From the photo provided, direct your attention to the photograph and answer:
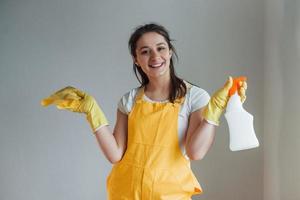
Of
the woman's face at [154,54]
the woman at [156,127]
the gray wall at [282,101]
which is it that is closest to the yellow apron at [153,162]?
the woman at [156,127]

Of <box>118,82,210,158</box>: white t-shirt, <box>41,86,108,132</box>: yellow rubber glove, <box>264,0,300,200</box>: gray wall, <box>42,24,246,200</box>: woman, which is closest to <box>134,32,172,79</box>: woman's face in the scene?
<box>42,24,246,200</box>: woman

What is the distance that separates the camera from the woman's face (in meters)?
1.33

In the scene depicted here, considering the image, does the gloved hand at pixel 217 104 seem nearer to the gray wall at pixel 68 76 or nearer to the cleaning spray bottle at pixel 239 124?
the cleaning spray bottle at pixel 239 124

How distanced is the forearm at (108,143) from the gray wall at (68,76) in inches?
22.7

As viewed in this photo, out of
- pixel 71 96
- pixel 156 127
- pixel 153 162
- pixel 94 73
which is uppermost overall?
pixel 94 73

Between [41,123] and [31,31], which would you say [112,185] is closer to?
[41,123]

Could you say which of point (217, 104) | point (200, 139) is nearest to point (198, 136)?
point (200, 139)

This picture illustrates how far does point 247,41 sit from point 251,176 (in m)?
0.63

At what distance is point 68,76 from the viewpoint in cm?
194

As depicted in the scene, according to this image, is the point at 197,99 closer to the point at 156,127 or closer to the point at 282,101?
the point at 156,127

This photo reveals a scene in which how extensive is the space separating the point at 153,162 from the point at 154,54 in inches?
14.7

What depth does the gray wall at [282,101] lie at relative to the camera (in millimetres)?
1420

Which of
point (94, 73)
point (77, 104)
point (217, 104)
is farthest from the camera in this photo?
point (94, 73)

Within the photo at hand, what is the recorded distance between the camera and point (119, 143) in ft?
4.53
